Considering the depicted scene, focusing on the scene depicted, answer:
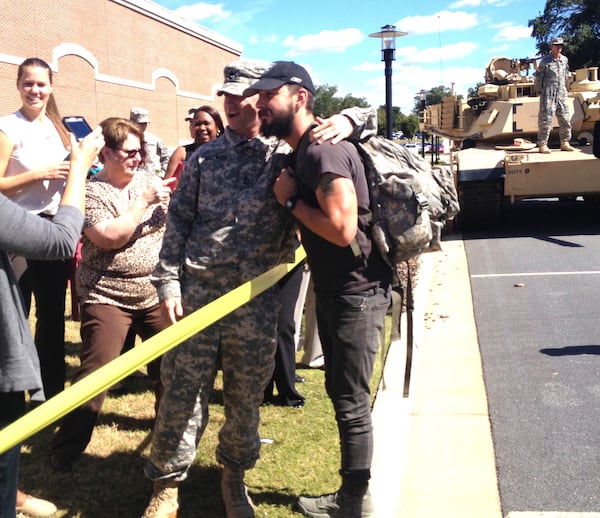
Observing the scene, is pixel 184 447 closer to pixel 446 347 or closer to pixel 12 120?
pixel 12 120

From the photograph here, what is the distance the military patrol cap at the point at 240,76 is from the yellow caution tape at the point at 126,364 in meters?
0.78

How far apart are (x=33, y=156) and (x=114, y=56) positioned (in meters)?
26.9

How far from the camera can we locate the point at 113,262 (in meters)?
3.64

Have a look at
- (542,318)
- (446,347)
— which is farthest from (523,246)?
(446,347)

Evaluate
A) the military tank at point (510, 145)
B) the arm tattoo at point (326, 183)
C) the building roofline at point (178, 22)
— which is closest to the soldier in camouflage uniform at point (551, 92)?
the military tank at point (510, 145)

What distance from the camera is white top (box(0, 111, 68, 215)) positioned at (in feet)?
12.6

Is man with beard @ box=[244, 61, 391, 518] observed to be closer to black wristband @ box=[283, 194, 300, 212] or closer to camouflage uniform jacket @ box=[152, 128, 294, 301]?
black wristband @ box=[283, 194, 300, 212]

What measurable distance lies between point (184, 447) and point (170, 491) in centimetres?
23

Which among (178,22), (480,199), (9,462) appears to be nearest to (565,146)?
(480,199)

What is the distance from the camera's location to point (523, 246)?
10516mm

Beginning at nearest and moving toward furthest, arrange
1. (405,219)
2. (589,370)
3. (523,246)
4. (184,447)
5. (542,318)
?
(405,219) < (184,447) < (589,370) < (542,318) < (523,246)

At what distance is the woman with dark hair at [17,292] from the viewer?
2055 mm

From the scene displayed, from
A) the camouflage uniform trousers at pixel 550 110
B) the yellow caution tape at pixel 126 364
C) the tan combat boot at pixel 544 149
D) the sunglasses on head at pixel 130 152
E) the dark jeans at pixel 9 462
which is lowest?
the dark jeans at pixel 9 462

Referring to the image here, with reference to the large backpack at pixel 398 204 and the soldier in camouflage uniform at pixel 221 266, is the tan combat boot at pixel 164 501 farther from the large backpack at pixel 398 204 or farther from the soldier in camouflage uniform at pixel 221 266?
the large backpack at pixel 398 204
